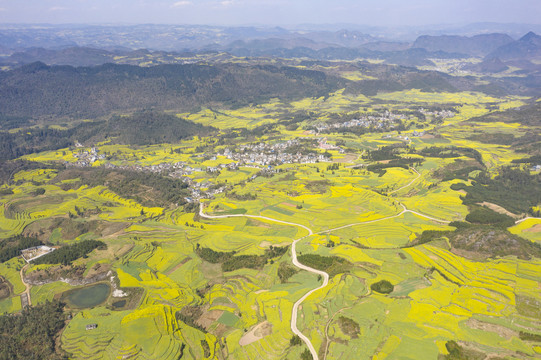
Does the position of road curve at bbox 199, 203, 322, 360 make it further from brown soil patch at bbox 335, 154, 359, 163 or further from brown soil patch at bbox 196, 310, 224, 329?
brown soil patch at bbox 335, 154, 359, 163

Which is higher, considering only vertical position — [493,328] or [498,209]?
[493,328]

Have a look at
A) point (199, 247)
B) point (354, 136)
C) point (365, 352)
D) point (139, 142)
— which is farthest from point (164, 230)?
point (354, 136)

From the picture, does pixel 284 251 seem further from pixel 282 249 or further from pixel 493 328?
pixel 493 328

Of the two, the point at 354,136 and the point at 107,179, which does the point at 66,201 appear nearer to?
the point at 107,179

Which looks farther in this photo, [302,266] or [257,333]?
[302,266]

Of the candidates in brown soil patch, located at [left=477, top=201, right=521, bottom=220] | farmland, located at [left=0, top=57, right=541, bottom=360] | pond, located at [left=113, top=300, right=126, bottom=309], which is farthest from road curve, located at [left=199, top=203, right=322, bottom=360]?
brown soil patch, located at [left=477, top=201, right=521, bottom=220]

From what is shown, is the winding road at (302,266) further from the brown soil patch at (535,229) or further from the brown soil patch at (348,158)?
the brown soil patch at (348,158)

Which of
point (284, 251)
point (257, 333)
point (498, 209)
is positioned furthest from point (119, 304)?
point (498, 209)

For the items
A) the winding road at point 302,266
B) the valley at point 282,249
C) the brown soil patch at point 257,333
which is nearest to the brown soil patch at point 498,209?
the valley at point 282,249
